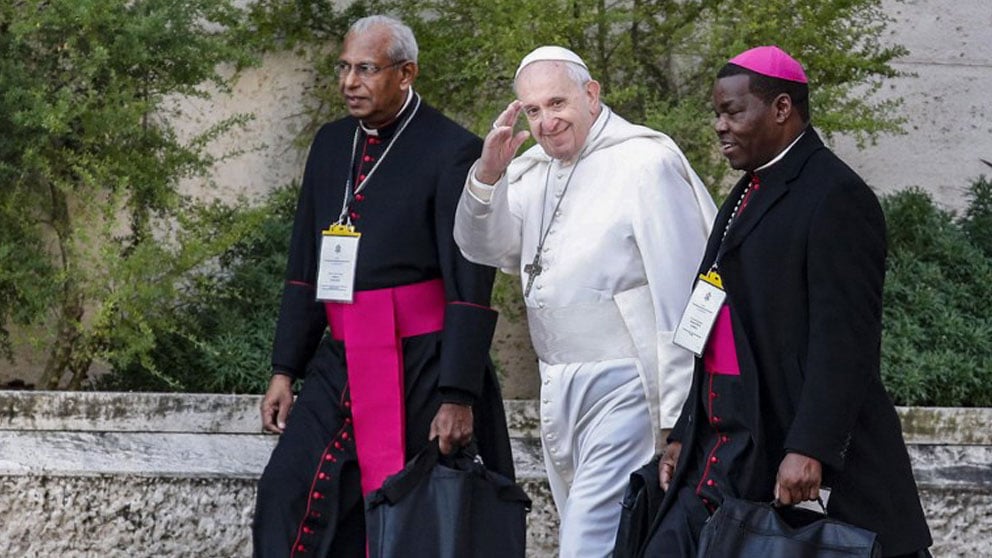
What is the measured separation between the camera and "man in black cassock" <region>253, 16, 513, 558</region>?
5184mm

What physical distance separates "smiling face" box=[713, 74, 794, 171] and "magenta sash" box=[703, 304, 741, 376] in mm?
346

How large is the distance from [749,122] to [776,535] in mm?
929

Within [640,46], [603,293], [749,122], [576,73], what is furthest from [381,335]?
[640,46]

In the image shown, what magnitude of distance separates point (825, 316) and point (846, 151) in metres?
4.77

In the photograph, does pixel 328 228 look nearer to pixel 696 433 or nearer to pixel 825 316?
pixel 696 433

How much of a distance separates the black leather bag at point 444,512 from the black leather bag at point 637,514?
0.60 metres

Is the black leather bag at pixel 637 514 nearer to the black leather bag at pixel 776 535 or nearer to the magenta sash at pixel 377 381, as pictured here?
the black leather bag at pixel 776 535

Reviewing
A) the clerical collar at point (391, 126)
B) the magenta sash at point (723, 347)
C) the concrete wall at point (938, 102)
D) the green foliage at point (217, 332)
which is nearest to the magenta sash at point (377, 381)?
the clerical collar at point (391, 126)

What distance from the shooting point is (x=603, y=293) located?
201 inches

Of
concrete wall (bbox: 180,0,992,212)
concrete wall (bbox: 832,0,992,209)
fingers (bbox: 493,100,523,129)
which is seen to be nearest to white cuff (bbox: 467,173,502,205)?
fingers (bbox: 493,100,523,129)

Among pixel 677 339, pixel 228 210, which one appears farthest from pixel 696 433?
pixel 228 210

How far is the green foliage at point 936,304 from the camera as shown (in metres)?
7.41

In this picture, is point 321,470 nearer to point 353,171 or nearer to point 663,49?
point 353,171

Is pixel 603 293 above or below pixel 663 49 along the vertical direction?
below
